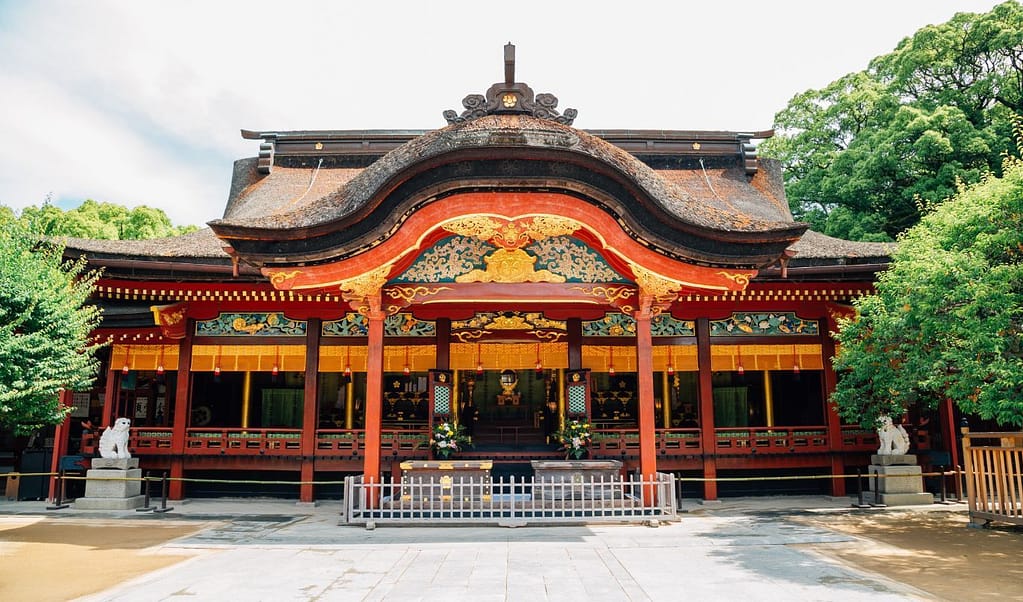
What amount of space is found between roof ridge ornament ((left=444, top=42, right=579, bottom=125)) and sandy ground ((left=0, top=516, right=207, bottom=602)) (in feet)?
25.2

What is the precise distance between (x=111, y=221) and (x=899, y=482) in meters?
40.2

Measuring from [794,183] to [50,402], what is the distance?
99.1 feet

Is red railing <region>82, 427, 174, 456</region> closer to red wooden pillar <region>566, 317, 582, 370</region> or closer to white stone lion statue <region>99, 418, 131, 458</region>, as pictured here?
white stone lion statue <region>99, 418, 131, 458</region>

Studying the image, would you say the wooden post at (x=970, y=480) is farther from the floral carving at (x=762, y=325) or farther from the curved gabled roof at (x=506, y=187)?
the curved gabled roof at (x=506, y=187)

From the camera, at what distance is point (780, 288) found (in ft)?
42.0

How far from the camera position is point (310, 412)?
42.5 ft

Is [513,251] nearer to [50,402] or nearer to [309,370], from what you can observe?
[309,370]

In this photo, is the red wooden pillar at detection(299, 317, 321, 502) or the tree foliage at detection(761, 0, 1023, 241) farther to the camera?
the tree foliage at detection(761, 0, 1023, 241)

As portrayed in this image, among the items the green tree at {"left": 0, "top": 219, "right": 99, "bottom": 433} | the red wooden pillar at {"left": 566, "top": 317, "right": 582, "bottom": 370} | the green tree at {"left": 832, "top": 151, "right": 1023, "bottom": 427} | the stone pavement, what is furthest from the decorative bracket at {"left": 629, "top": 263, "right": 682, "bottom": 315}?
the green tree at {"left": 0, "top": 219, "right": 99, "bottom": 433}

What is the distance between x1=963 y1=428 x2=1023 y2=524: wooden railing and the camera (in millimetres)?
9266

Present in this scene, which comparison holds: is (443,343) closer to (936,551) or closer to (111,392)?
(111,392)

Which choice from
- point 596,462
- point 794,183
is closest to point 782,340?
point 596,462

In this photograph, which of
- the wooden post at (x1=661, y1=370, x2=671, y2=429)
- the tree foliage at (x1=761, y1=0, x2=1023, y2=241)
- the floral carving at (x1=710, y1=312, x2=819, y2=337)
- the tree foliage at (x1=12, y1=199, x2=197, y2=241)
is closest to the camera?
the floral carving at (x1=710, y1=312, x2=819, y2=337)

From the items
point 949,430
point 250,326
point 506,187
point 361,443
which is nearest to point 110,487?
point 250,326
